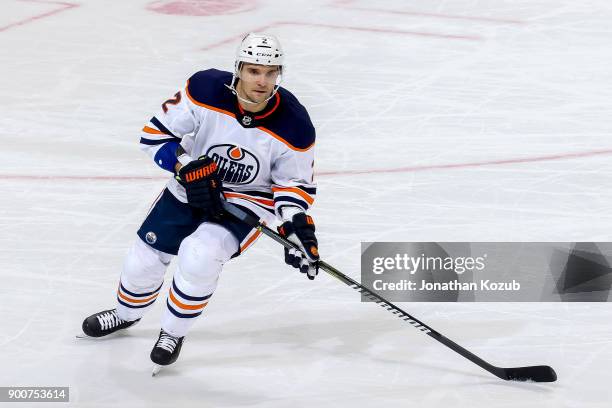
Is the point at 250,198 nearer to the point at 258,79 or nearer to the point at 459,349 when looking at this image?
the point at 258,79

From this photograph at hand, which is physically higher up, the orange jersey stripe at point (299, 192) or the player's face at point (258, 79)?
the player's face at point (258, 79)

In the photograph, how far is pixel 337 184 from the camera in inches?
197

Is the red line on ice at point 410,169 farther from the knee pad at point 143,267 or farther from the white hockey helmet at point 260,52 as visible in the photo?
the white hockey helmet at point 260,52

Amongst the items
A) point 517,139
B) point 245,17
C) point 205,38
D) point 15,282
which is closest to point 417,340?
point 15,282

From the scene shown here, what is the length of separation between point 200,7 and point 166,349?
16.2 feet

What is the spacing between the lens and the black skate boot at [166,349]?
11.0 ft

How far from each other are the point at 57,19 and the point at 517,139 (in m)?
3.46

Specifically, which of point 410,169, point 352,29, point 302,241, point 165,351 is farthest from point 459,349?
point 352,29

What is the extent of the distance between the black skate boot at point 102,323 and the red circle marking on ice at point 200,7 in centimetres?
446

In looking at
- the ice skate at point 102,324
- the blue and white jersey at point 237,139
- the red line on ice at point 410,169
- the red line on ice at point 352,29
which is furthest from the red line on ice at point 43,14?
the blue and white jersey at point 237,139

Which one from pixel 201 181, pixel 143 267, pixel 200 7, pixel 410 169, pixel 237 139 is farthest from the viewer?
pixel 200 7

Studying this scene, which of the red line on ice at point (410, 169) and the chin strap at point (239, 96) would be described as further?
the red line on ice at point (410, 169)

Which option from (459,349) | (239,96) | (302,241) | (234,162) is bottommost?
(459,349)

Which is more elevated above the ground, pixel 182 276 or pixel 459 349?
pixel 182 276
